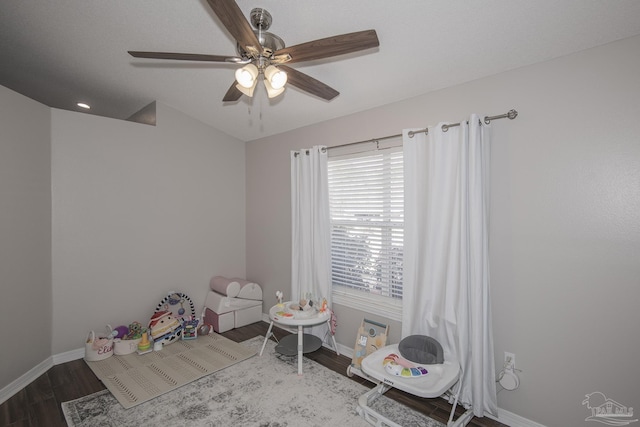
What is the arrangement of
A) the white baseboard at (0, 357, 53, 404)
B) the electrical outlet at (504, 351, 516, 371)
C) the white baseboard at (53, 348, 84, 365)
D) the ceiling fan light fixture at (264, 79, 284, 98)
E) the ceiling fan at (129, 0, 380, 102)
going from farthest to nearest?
the white baseboard at (53, 348, 84, 365)
the white baseboard at (0, 357, 53, 404)
the electrical outlet at (504, 351, 516, 371)
the ceiling fan light fixture at (264, 79, 284, 98)
the ceiling fan at (129, 0, 380, 102)

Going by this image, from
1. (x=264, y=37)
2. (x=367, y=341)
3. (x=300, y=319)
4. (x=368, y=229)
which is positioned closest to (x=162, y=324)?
(x=300, y=319)

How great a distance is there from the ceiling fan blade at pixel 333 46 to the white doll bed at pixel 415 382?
2.02m

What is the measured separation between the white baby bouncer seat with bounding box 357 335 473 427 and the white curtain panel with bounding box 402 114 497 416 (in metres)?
0.15

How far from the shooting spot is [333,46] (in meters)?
1.41

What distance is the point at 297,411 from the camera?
219 cm

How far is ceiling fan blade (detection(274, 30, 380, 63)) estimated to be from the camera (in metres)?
1.32

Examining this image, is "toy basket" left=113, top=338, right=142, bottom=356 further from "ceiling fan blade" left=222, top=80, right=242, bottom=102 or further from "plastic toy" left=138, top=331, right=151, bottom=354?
"ceiling fan blade" left=222, top=80, right=242, bottom=102

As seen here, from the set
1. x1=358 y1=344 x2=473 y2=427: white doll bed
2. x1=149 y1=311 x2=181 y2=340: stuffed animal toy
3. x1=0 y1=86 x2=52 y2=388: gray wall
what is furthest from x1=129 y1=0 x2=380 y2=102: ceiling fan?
x1=149 y1=311 x2=181 y2=340: stuffed animal toy

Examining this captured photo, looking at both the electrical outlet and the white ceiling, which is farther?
the electrical outlet

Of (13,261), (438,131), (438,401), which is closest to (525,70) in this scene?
(438,131)

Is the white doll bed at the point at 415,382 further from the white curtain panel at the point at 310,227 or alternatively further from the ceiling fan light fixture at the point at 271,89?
the ceiling fan light fixture at the point at 271,89

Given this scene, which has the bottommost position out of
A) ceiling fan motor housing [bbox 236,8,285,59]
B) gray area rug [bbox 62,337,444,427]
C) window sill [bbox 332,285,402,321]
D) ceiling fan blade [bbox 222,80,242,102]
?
gray area rug [bbox 62,337,444,427]

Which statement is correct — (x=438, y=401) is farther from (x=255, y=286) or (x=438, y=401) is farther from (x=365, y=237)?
(x=255, y=286)

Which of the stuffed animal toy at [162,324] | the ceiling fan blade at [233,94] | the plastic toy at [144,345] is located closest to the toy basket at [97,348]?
the plastic toy at [144,345]
